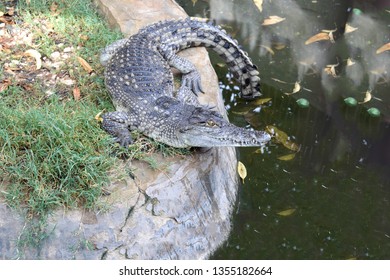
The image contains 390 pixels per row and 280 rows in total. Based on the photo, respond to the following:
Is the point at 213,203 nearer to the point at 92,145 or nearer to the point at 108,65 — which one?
the point at 92,145

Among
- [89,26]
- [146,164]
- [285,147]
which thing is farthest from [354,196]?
[89,26]

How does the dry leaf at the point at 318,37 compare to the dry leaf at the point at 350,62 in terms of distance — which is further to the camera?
the dry leaf at the point at 318,37

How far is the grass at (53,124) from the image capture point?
4.57m

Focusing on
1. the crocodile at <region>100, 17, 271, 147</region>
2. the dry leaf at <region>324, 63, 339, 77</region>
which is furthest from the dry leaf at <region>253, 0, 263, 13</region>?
the crocodile at <region>100, 17, 271, 147</region>

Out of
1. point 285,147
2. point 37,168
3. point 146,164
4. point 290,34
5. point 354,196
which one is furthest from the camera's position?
point 290,34

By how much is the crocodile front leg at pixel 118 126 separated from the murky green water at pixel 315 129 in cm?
119

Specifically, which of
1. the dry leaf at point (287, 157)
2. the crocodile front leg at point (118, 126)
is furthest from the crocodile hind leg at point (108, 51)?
the dry leaf at point (287, 157)

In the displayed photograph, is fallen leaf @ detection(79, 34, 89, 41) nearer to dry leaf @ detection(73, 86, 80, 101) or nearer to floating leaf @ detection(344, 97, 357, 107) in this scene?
dry leaf @ detection(73, 86, 80, 101)

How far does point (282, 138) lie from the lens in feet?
20.5

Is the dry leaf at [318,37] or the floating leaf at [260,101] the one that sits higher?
the dry leaf at [318,37]

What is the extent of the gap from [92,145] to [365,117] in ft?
10.6

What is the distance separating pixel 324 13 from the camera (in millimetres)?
8641

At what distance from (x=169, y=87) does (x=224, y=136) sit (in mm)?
998

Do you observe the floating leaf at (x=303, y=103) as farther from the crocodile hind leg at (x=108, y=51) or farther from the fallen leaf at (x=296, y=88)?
the crocodile hind leg at (x=108, y=51)
